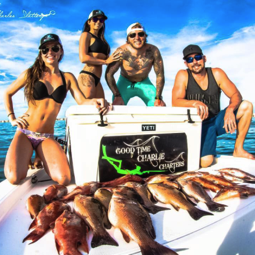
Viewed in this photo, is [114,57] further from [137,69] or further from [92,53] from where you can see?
[137,69]

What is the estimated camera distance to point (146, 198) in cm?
191

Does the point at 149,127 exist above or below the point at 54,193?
above

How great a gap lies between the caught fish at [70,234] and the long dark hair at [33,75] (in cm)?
207

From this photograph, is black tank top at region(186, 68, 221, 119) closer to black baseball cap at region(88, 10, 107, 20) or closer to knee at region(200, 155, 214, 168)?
knee at region(200, 155, 214, 168)

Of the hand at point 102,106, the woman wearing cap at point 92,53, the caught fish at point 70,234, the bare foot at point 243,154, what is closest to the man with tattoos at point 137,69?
the woman wearing cap at point 92,53

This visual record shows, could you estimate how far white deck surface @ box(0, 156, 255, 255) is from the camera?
128 centimetres

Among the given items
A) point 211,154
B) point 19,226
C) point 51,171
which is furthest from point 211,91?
point 19,226

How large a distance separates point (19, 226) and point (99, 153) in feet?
3.33

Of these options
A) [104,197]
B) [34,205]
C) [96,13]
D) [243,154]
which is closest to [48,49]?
[96,13]

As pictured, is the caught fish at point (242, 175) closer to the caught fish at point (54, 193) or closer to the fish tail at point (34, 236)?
the caught fish at point (54, 193)

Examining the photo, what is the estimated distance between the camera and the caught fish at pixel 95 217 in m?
1.35

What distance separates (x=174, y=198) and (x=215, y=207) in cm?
33

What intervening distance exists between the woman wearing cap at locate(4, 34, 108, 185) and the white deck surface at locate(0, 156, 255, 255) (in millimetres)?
996

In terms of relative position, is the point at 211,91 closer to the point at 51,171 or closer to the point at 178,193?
the point at 178,193
